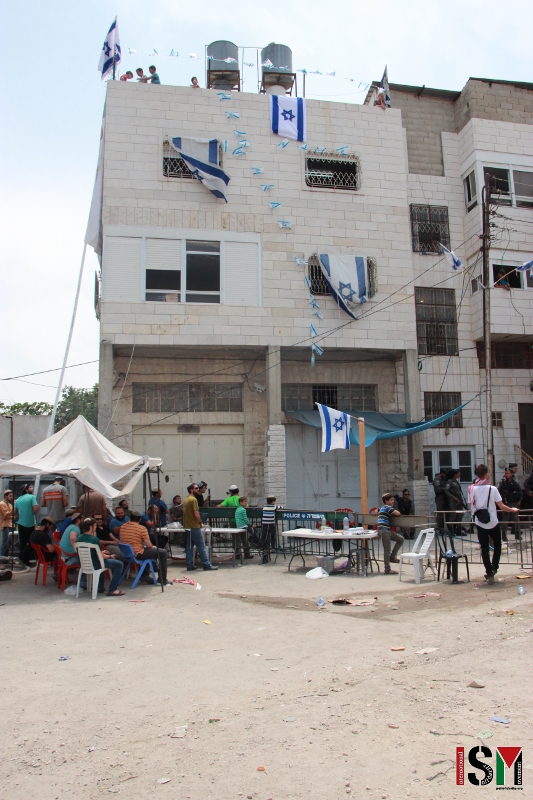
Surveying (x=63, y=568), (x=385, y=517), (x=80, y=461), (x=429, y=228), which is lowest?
(x=63, y=568)

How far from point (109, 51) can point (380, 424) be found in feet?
44.8

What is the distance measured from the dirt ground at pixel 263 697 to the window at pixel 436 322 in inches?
482

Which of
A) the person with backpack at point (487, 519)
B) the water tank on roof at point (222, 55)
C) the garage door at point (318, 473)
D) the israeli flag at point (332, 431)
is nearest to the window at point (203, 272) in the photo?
the garage door at point (318, 473)

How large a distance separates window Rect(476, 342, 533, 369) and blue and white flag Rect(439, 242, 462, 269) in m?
3.16

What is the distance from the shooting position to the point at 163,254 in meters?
17.6

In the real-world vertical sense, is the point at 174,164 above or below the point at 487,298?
above

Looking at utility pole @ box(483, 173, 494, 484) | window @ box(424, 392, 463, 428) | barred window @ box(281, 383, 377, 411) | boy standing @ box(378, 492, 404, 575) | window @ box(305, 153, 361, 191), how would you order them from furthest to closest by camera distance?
window @ box(424, 392, 463, 428) < barred window @ box(281, 383, 377, 411) < window @ box(305, 153, 361, 191) < utility pole @ box(483, 173, 494, 484) < boy standing @ box(378, 492, 404, 575)

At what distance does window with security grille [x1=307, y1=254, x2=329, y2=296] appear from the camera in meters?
18.4

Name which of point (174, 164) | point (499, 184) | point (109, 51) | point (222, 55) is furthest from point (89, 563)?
point (499, 184)

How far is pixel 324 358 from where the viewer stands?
19.5 meters

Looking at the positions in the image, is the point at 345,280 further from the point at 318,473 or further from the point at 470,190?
the point at 470,190

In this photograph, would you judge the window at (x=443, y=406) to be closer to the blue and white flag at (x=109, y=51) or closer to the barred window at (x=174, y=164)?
the barred window at (x=174, y=164)

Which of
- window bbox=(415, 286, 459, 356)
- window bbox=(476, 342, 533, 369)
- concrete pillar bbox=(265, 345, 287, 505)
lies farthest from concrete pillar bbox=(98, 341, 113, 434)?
window bbox=(476, 342, 533, 369)

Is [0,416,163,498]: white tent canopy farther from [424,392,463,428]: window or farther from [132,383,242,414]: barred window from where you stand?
[424,392,463,428]: window
